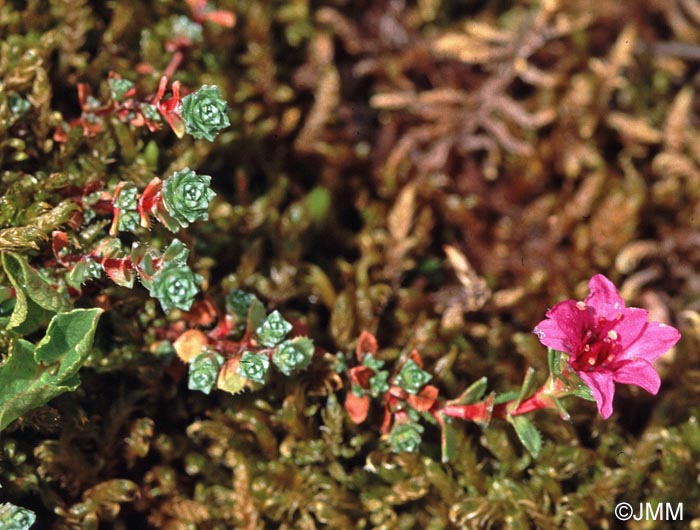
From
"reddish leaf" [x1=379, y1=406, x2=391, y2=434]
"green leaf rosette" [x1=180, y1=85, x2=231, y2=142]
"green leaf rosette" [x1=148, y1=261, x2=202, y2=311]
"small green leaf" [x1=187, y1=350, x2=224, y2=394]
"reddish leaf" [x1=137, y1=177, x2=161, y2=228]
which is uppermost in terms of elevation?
"green leaf rosette" [x1=180, y1=85, x2=231, y2=142]

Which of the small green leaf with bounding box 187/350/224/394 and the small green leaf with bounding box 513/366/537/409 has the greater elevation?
the small green leaf with bounding box 187/350/224/394

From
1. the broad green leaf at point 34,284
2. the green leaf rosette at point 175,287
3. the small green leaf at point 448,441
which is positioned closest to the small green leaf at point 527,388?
the small green leaf at point 448,441

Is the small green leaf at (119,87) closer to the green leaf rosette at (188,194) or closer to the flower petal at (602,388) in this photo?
the green leaf rosette at (188,194)

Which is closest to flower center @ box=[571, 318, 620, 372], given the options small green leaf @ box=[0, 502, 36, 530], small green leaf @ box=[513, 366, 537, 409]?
small green leaf @ box=[513, 366, 537, 409]

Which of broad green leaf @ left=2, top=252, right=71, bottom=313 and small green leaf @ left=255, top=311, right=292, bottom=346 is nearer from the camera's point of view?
broad green leaf @ left=2, top=252, right=71, bottom=313

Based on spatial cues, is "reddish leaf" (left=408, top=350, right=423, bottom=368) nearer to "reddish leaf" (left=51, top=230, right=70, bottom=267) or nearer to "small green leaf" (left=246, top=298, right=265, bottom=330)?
"small green leaf" (left=246, top=298, right=265, bottom=330)

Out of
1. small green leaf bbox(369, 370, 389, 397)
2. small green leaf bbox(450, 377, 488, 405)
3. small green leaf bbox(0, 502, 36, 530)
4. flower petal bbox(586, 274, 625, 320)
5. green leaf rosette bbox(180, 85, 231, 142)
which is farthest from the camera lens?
small green leaf bbox(369, 370, 389, 397)

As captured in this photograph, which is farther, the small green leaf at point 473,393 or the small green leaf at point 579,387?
the small green leaf at point 473,393

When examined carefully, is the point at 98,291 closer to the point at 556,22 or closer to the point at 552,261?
the point at 552,261

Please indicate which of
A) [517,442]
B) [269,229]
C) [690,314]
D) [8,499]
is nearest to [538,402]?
[517,442]
